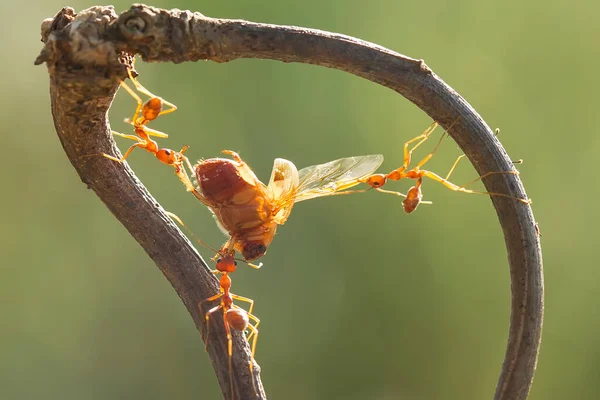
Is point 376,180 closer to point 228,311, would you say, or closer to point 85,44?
point 228,311

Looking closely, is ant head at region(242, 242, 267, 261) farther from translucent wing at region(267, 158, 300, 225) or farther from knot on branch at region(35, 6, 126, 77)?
knot on branch at region(35, 6, 126, 77)

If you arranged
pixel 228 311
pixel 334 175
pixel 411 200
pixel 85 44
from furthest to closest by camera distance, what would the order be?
pixel 411 200 < pixel 334 175 < pixel 228 311 < pixel 85 44

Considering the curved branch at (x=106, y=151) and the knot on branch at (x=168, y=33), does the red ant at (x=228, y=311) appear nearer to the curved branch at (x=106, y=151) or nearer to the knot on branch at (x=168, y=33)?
the curved branch at (x=106, y=151)

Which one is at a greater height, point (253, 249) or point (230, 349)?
point (253, 249)

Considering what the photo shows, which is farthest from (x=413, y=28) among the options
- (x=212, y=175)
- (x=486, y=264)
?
(x=212, y=175)

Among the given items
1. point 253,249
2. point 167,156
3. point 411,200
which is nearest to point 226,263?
point 253,249

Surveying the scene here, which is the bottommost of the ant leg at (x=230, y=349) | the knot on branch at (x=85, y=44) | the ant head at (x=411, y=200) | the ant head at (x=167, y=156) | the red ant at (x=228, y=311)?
the ant leg at (x=230, y=349)

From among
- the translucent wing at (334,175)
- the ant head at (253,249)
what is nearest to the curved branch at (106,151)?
the ant head at (253,249)
